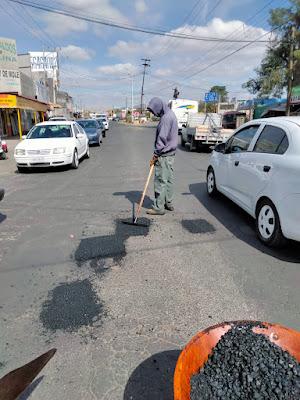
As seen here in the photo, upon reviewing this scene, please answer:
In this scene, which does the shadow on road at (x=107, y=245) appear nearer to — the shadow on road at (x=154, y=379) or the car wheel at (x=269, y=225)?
the car wheel at (x=269, y=225)

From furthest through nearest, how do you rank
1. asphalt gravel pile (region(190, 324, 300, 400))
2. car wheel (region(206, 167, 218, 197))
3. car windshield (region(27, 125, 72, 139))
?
car windshield (region(27, 125, 72, 139)), car wheel (region(206, 167, 218, 197)), asphalt gravel pile (region(190, 324, 300, 400))

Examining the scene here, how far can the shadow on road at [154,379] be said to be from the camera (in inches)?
91.0

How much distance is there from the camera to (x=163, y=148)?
236 inches

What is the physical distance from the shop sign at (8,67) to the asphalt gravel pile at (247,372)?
26587 mm

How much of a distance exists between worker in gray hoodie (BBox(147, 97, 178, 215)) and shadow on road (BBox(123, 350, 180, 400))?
146 inches

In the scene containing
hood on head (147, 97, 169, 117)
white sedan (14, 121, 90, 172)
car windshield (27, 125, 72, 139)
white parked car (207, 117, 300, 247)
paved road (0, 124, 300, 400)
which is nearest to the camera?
paved road (0, 124, 300, 400)

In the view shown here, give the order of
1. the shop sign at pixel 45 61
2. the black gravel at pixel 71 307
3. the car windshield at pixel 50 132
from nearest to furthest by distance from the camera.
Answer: the black gravel at pixel 71 307 < the car windshield at pixel 50 132 < the shop sign at pixel 45 61

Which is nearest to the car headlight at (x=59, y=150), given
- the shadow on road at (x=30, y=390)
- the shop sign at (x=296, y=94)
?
the shadow on road at (x=30, y=390)

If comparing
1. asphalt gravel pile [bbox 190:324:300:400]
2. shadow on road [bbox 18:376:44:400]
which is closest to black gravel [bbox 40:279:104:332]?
shadow on road [bbox 18:376:44:400]

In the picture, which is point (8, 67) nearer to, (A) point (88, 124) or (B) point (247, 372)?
(A) point (88, 124)

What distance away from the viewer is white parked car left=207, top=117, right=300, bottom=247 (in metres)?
4.15

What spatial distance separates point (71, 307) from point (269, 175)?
3.04 metres

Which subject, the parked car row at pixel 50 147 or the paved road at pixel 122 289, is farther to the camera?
the parked car row at pixel 50 147

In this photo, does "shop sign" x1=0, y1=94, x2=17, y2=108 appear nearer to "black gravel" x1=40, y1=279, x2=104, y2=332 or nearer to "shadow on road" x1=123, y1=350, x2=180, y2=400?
"black gravel" x1=40, y1=279, x2=104, y2=332
